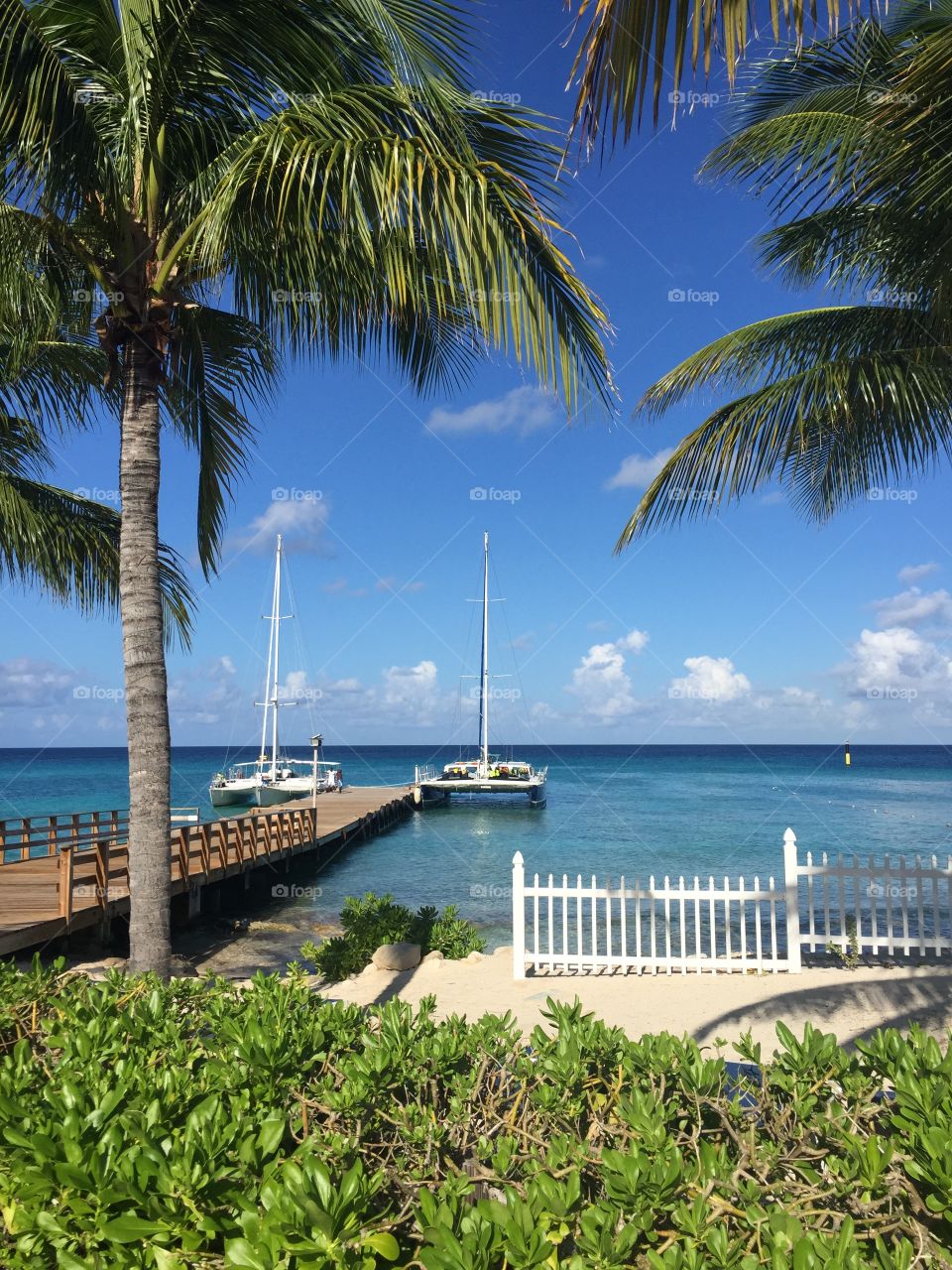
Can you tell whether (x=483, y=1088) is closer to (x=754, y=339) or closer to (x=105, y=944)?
(x=754, y=339)

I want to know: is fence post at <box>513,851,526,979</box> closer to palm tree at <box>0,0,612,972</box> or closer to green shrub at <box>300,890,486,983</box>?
green shrub at <box>300,890,486,983</box>

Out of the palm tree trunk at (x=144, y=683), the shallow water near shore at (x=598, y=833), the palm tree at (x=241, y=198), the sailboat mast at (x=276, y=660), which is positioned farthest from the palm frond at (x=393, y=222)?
the sailboat mast at (x=276, y=660)

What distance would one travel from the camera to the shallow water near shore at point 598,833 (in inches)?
906

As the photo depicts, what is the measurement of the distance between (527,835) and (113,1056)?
122 feet

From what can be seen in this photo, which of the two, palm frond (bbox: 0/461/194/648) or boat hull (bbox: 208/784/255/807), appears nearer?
palm frond (bbox: 0/461/194/648)

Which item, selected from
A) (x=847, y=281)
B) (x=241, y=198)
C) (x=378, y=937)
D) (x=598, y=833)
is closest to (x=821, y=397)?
(x=847, y=281)

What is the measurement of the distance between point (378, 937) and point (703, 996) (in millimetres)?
4526

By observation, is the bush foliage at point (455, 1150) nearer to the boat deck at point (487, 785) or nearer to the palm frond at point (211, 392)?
the palm frond at point (211, 392)

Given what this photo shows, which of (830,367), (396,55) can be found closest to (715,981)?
(830,367)

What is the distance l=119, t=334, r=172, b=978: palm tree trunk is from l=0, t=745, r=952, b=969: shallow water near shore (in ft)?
28.5

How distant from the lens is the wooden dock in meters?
11.7

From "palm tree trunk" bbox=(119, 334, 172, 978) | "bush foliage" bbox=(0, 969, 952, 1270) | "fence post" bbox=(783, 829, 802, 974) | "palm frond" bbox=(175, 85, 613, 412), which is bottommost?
"fence post" bbox=(783, 829, 802, 974)

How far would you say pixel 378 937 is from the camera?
11805 millimetres

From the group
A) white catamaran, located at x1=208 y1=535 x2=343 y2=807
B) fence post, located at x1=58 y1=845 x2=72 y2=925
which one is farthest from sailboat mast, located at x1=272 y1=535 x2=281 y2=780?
fence post, located at x1=58 y1=845 x2=72 y2=925
